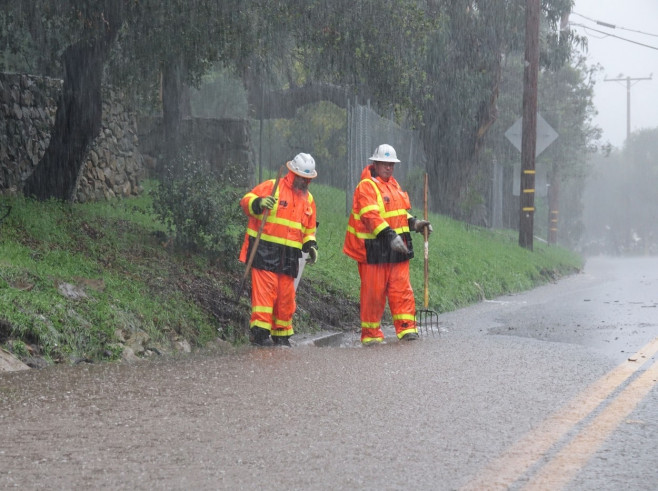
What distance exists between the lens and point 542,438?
574 cm

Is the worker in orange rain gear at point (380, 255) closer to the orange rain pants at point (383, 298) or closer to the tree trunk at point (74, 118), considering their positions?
the orange rain pants at point (383, 298)

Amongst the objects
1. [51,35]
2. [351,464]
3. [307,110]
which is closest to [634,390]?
[351,464]

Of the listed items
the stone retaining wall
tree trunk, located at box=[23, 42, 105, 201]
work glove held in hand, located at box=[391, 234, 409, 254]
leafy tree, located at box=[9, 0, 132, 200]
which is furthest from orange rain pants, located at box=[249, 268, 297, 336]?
the stone retaining wall

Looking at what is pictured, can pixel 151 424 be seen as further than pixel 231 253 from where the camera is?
No

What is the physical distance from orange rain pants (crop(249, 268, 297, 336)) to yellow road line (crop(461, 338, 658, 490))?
322 cm

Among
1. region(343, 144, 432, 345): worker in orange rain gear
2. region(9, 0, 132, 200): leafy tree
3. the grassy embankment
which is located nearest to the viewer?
the grassy embankment

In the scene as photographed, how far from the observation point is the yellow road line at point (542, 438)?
4.91m

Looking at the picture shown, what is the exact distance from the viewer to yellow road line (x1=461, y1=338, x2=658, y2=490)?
16.1ft

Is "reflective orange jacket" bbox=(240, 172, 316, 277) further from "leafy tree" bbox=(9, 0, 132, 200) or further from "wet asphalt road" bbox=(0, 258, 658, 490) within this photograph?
"leafy tree" bbox=(9, 0, 132, 200)

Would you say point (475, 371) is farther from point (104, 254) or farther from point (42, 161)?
point (42, 161)

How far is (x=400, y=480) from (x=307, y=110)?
32.5m

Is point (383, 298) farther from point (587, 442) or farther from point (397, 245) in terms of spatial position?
point (587, 442)

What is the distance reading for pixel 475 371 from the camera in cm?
814

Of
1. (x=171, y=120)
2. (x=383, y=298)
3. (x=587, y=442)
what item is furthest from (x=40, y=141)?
(x=587, y=442)
